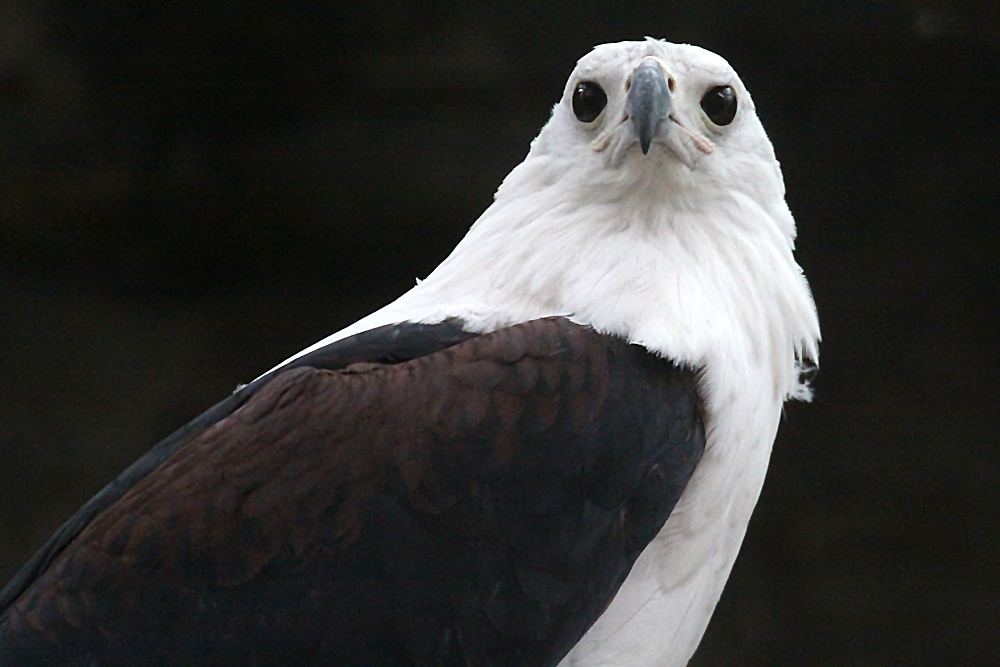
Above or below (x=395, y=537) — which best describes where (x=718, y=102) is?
above

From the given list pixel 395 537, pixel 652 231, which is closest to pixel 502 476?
pixel 395 537

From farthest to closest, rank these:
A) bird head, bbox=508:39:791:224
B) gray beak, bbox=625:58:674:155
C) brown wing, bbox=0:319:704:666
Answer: bird head, bbox=508:39:791:224 → gray beak, bbox=625:58:674:155 → brown wing, bbox=0:319:704:666

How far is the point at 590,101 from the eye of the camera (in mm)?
2129

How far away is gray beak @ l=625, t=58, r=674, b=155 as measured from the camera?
196 cm

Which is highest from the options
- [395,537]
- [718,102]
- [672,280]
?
[718,102]

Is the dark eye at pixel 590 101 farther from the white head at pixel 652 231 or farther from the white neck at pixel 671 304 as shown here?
the white neck at pixel 671 304

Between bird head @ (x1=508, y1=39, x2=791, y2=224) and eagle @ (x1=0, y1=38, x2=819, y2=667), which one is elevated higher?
bird head @ (x1=508, y1=39, x2=791, y2=224)

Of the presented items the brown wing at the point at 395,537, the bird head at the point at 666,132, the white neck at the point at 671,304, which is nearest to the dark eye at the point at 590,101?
the bird head at the point at 666,132

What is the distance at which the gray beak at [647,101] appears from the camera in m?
1.96

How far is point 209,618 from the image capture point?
1.84 metres

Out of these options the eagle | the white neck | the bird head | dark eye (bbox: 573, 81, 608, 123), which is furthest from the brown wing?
dark eye (bbox: 573, 81, 608, 123)

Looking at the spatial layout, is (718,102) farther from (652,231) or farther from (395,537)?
(395,537)

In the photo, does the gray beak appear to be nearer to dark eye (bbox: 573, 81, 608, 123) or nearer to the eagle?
the eagle

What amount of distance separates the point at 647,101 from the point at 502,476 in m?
0.65
